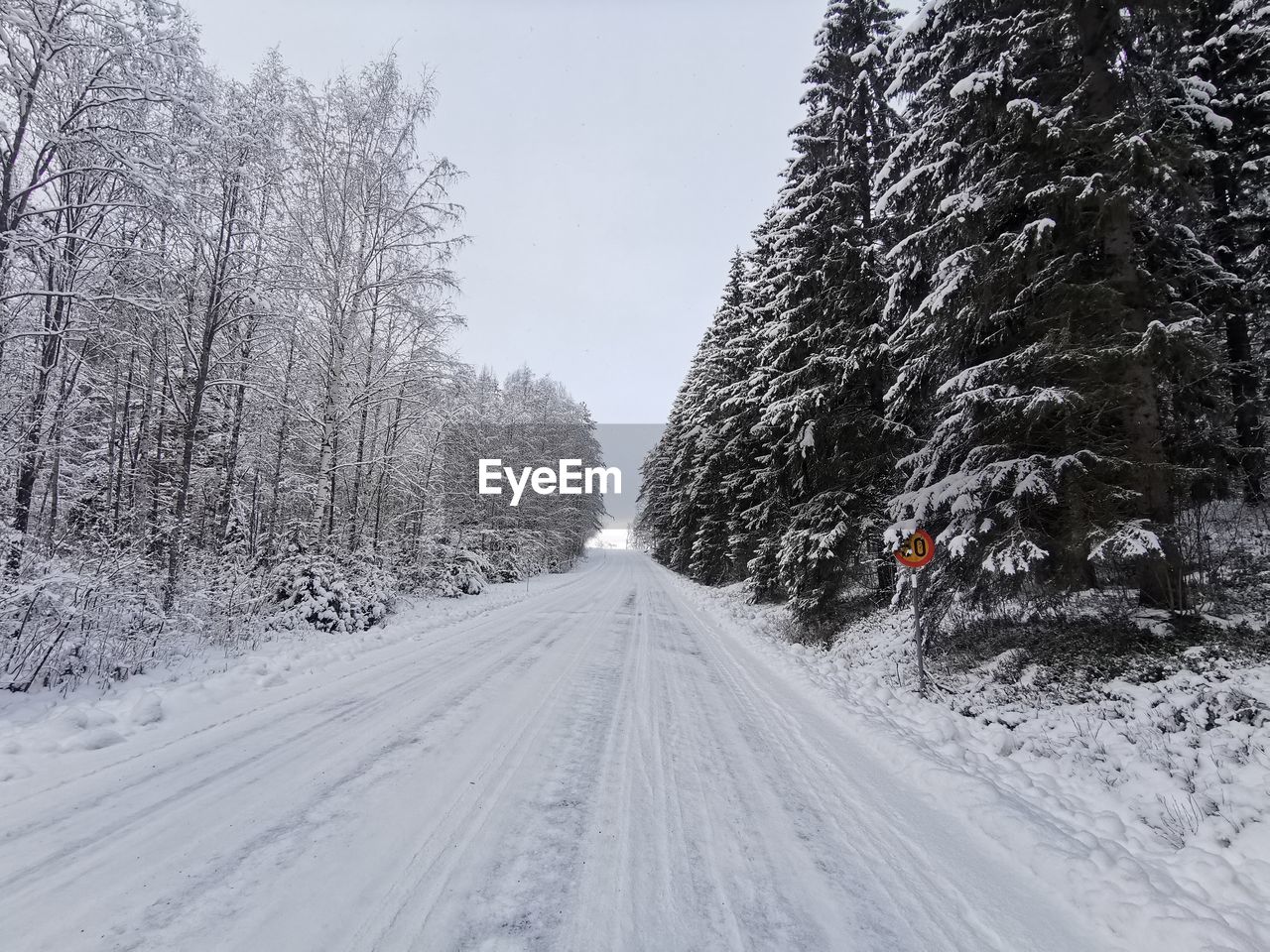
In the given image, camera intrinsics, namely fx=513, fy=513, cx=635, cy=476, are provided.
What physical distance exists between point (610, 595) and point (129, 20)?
17657mm

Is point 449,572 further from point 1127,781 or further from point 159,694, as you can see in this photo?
point 1127,781

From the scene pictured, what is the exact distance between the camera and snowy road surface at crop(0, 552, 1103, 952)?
2.30 meters

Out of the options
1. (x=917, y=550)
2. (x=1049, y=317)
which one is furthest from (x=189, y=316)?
(x=1049, y=317)

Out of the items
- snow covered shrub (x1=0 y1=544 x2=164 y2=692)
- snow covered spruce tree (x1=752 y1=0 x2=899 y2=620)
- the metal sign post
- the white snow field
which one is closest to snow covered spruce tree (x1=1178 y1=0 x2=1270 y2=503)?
snow covered spruce tree (x1=752 y1=0 x2=899 y2=620)

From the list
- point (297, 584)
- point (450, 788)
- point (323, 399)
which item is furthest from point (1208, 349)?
point (323, 399)

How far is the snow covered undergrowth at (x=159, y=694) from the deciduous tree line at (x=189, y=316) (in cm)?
47

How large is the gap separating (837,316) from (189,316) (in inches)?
507

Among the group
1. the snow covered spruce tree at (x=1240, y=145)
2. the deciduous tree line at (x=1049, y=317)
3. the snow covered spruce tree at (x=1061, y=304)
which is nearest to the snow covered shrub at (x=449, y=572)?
the deciduous tree line at (x=1049, y=317)

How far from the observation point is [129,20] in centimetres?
643

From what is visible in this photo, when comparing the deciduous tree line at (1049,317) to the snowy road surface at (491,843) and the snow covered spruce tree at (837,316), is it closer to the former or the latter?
the snow covered spruce tree at (837,316)

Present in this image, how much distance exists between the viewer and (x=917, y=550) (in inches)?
254

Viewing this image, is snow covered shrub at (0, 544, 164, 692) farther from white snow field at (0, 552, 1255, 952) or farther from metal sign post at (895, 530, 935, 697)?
metal sign post at (895, 530, 935, 697)

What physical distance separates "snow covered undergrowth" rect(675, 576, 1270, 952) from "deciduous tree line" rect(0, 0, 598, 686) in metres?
8.67

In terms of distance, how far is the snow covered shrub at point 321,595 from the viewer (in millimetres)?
9773
